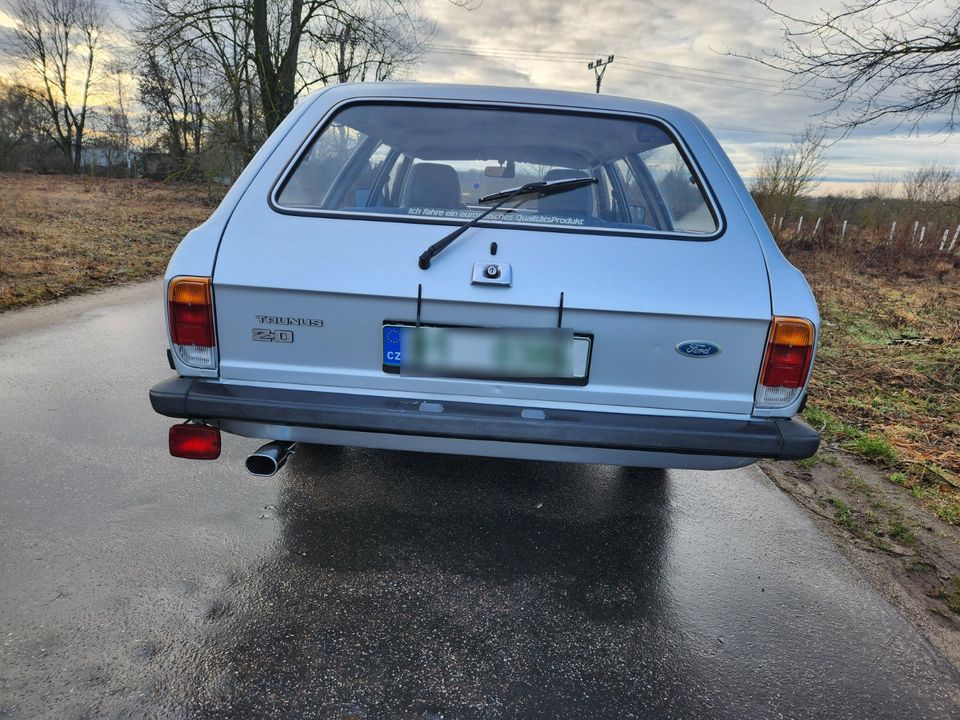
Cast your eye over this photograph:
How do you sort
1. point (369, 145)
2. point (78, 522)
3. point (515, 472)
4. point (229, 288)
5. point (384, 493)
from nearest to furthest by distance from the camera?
1. point (229, 288)
2. point (78, 522)
3. point (369, 145)
4. point (384, 493)
5. point (515, 472)

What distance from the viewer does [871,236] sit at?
2147cm

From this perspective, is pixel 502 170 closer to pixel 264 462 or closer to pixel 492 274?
pixel 492 274

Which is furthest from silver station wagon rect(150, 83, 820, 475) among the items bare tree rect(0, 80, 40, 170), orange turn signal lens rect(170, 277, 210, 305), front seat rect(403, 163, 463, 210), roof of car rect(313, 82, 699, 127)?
bare tree rect(0, 80, 40, 170)

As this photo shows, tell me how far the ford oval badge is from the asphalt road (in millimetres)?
976

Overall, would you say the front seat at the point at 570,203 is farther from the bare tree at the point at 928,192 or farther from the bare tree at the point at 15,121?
the bare tree at the point at 15,121

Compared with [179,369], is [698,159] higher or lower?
higher

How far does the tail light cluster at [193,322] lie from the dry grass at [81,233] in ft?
19.0

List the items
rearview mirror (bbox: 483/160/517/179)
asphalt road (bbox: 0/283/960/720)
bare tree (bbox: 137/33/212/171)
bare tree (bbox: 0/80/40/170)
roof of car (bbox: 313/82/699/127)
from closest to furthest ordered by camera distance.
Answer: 1. asphalt road (bbox: 0/283/960/720)
2. roof of car (bbox: 313/82/699/127)
3. rearview mirror (bbox: 483/160/517/179)
4. bare tree (bbox: 137/33/212/171)
5. bare tree (bbox: 0/80/40/170)

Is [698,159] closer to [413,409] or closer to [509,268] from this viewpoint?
[509,268]

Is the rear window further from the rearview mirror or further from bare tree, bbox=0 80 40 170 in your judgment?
bare tree, bbox=0 80 40 170

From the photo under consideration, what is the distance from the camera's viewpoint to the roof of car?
8.48ft

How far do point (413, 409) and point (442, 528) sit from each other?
86 centimetres

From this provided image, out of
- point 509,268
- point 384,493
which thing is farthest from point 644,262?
point 384,493

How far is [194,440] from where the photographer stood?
7.35 ft
